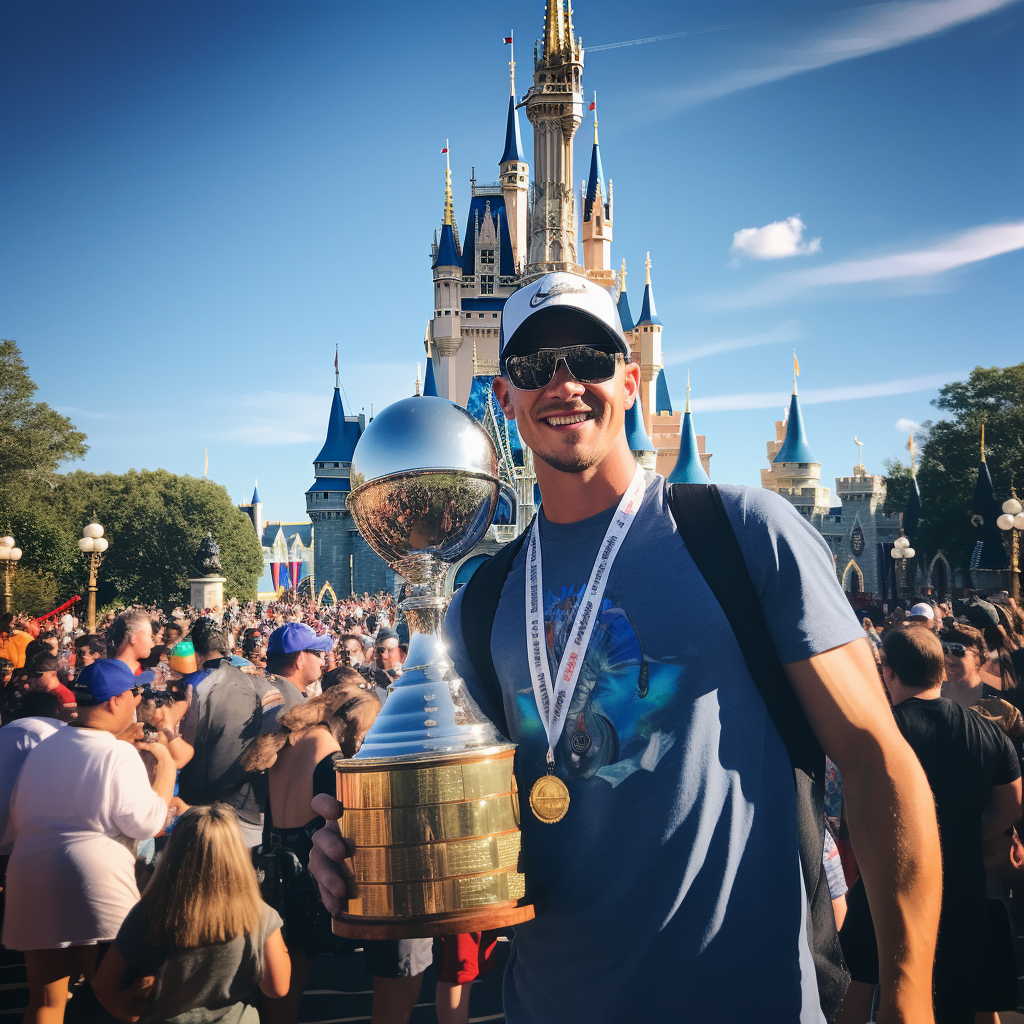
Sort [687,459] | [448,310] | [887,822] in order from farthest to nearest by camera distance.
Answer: [448,310]
[687,459]
[887,822]

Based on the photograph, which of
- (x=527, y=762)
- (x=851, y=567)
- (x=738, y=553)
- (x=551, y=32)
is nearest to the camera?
(x=738, y=553)

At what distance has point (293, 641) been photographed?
518cm

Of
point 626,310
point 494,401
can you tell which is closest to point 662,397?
point 626,310

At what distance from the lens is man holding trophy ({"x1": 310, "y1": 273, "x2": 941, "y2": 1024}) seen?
51.9 inches

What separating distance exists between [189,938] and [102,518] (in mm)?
44470

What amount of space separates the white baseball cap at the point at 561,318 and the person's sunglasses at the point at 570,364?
2cm

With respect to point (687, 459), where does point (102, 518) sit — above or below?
below

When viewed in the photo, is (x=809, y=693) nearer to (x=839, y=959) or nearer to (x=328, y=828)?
(x=839, y=959)

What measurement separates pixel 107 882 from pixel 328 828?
266cm

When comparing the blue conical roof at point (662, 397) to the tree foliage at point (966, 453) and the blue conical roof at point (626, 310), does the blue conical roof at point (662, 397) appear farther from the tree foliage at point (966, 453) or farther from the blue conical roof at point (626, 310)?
the tree foliage at point (966, 453)

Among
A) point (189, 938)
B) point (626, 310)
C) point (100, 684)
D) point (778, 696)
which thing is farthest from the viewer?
point (626, 310)

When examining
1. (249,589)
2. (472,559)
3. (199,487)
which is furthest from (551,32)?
(249,589)

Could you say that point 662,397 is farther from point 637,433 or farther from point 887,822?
point 887,822

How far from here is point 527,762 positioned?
61.3 inches
